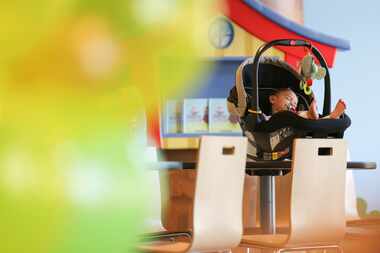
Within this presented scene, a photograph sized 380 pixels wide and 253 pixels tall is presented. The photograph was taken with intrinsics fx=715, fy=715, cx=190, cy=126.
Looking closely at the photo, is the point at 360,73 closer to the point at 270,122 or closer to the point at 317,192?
the point at 270,122

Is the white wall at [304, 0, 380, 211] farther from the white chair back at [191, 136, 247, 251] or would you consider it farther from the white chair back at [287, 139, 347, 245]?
the white chair back at [191, 136, 247, 251]

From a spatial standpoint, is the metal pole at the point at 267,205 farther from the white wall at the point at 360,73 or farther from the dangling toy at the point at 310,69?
the white wall at the point at 360,73

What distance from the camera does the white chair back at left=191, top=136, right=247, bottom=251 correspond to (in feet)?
5.65

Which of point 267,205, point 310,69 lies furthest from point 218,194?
point 310,69

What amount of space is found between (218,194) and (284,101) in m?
0.82

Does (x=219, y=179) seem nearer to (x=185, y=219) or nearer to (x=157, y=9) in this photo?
(x=185, y=219)

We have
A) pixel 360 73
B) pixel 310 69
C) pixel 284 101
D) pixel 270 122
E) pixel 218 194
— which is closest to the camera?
pixel 218 194

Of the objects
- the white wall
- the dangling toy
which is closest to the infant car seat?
the dangling toy

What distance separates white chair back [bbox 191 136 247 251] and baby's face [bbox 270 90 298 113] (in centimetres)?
70

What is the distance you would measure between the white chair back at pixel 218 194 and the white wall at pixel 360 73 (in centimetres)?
247

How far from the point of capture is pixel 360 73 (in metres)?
4.21

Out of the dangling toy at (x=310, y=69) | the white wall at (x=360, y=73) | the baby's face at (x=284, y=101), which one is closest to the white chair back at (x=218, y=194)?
the dangling toy at (x=310, y=69)

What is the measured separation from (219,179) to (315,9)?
8.56 feet

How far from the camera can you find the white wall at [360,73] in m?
4.17
